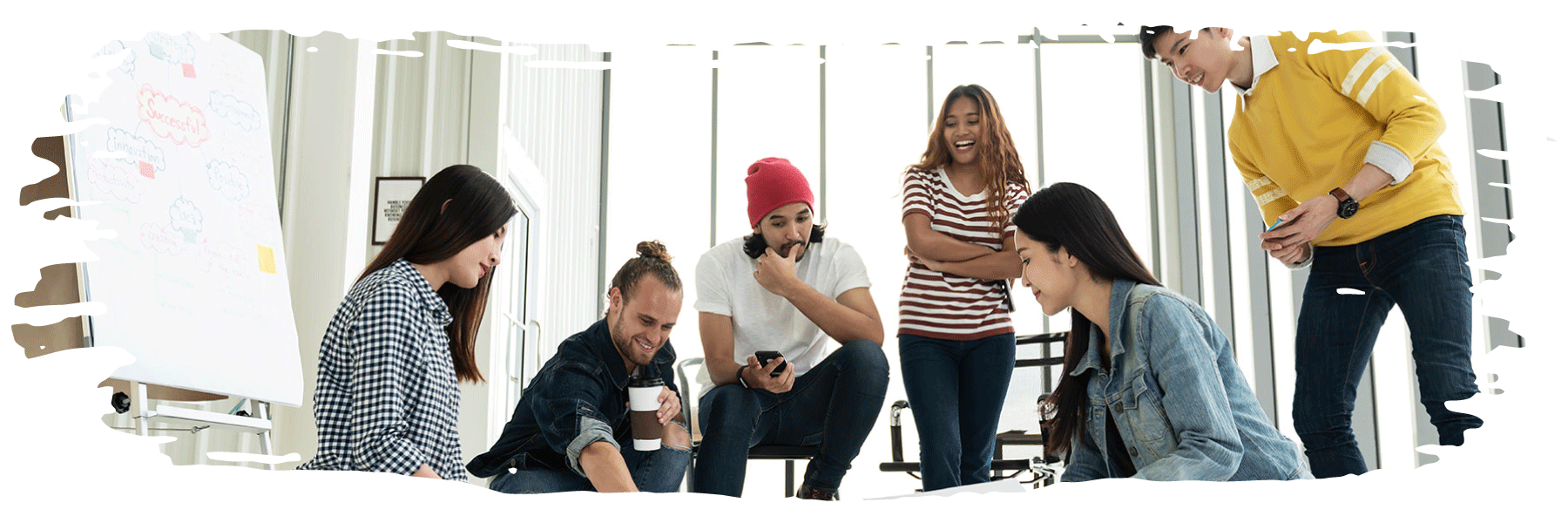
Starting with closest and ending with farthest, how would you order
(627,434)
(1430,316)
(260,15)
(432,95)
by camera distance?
1. (260,15)
2. (1430,316)
3. (627,434)
4. (432,95)

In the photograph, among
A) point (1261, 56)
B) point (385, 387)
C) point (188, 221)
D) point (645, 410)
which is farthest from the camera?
point (188, 221)

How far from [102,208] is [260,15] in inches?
24.6

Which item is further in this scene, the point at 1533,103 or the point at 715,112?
the point at 715,112

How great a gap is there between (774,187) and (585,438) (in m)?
0.70

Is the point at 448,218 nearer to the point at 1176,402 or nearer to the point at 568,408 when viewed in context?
the point at 568,408

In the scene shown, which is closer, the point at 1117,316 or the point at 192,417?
the point at 1117,316

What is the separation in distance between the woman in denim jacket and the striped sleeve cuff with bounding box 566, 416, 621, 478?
1.99ft

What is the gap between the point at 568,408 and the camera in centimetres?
151

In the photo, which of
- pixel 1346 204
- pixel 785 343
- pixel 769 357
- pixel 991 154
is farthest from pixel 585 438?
pixel 1346 204

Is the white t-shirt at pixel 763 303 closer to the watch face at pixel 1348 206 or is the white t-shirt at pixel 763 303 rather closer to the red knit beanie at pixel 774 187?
the red knit beanie at pixel 774 187

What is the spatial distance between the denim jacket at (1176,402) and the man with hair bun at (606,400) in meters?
0.63

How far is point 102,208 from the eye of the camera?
1.41 meters

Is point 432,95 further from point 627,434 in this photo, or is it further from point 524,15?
point 524,15

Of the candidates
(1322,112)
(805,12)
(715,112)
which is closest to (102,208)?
(805,12)
